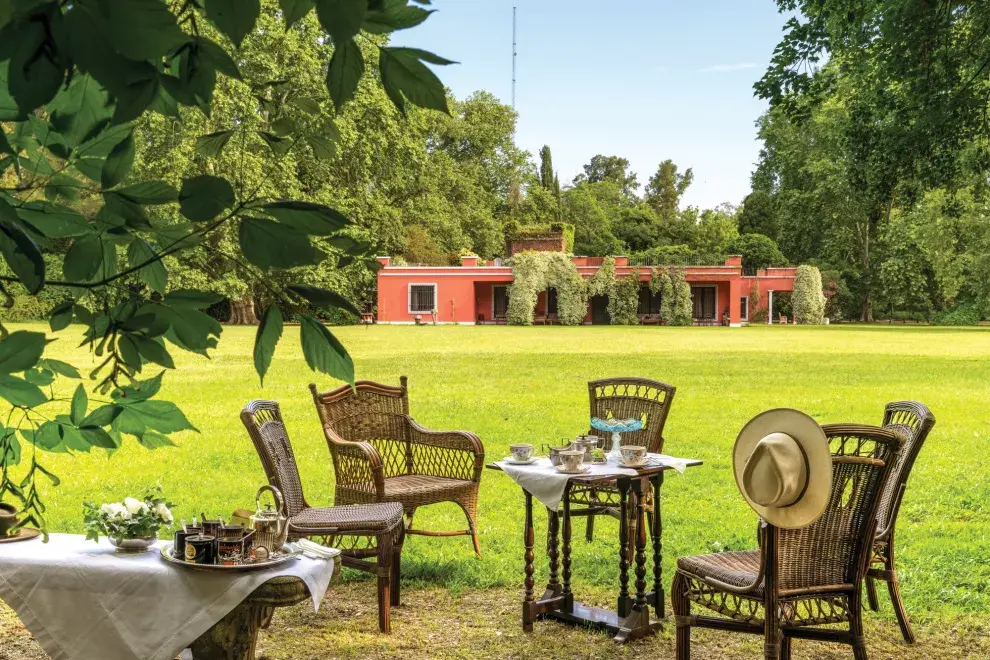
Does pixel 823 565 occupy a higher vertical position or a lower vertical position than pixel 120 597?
higher

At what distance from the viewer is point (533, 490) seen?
464 centimetres

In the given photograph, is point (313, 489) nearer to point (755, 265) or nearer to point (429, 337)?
point (429, 337)

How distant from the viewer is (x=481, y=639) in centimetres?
462

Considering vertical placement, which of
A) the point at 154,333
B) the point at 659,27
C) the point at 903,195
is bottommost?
the point at 154,333

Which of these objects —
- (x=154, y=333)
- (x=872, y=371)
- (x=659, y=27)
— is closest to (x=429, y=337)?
(x=872, y=371)

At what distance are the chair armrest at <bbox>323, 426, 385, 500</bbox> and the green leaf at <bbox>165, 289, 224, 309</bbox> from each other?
4335 millimetres

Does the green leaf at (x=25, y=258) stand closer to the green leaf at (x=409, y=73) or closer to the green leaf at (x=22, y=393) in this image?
the green leaf at (x=409, y=73)

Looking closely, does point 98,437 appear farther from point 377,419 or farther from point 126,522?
point 377,419

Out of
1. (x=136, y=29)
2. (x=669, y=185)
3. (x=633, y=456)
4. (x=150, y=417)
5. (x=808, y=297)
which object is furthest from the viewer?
(x=669, y=185)

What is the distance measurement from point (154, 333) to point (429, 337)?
2902cm

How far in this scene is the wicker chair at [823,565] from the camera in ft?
11.3

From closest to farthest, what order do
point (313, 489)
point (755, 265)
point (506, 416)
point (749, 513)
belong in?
point (749, 513)
point (313, 489)
point (506, 416)
point (755, 265)

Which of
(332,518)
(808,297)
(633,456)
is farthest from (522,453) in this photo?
(808,297)

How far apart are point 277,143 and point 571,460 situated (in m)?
3.74
